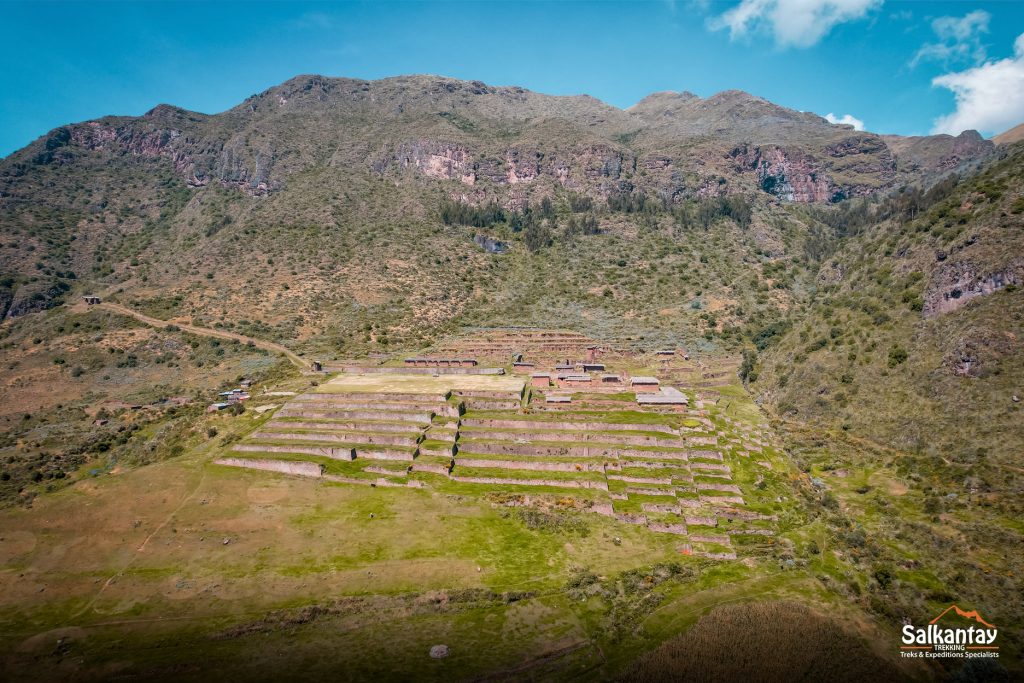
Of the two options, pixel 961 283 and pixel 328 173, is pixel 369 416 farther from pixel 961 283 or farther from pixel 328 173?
pixel 328 173

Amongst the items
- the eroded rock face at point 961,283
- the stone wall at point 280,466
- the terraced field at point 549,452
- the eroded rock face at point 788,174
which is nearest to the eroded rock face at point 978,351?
the eroded rock face at point 961,283

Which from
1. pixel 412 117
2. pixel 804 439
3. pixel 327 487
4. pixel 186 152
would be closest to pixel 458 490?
pixel 327 487

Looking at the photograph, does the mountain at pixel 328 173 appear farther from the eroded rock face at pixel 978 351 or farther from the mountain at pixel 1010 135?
the eroded rock face at pixel 978 351

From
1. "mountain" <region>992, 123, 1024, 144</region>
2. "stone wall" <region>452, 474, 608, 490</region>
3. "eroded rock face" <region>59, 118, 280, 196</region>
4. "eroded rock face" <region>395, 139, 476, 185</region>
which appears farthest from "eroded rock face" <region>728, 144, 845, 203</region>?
"eroded rock face" <region>59, 118, 280, 196</region>

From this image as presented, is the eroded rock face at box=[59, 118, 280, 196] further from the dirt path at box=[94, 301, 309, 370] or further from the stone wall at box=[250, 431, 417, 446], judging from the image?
the stone wall at box=[250, 431, 417, 446]

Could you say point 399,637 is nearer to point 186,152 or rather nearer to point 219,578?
point 219,578

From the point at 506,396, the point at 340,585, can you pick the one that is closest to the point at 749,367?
the point at 506,396
